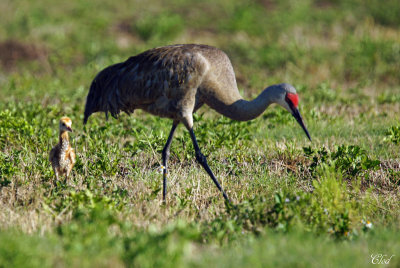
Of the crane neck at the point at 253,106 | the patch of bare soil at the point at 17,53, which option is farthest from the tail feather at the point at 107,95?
the patch of bare soil at the point at 17,53

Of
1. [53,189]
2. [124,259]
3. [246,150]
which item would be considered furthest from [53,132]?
[124,259]

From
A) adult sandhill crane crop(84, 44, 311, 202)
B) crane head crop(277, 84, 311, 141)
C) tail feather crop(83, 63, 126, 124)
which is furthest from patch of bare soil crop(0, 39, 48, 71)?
crane head crop(277, 84, 311, 141)

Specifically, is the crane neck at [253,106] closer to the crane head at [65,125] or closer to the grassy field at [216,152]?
the grassy field at [216,152]

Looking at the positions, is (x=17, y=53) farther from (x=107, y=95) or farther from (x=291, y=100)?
(x=291, y=100)

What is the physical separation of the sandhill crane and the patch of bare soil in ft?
24.3

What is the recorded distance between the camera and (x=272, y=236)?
13.3 ft

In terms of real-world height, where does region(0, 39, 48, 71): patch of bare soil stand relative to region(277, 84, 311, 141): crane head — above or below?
above

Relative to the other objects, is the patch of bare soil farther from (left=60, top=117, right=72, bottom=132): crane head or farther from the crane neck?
the crane neck

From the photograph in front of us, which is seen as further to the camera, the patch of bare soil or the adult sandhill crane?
the patch of bare soil

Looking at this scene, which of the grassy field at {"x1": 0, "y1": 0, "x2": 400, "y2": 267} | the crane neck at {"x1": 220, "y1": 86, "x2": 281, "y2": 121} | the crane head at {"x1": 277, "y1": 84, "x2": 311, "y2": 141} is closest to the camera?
the grassy field at {"x1": 0, "y1": 0, "x2": 400, "y2": 267}

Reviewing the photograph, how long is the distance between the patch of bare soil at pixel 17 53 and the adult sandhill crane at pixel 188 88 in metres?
7.19

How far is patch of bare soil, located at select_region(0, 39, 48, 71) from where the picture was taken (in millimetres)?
12531

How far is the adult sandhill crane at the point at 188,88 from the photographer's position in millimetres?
5711

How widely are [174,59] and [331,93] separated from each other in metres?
5.03
